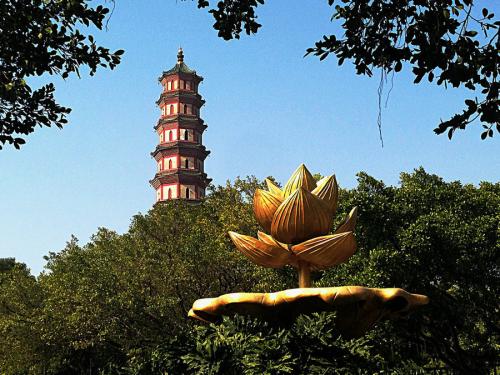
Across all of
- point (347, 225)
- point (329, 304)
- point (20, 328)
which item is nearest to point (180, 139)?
point (20, 328)

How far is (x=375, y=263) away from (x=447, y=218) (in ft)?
8.06

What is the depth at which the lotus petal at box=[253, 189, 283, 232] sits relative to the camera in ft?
38.9

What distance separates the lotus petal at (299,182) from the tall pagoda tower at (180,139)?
34.4 m

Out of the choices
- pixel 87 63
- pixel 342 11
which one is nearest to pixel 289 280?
pixel 87 63

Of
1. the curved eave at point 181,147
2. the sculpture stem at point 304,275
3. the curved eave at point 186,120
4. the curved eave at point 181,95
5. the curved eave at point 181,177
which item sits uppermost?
the curved eave at point 181,95

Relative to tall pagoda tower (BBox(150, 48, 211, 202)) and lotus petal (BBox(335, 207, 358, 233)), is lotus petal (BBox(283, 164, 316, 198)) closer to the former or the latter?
lotus petal (BBox(335, 207, 358, 233))

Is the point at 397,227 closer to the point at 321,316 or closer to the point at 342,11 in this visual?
the point at 321,316

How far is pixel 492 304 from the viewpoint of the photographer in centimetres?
1944

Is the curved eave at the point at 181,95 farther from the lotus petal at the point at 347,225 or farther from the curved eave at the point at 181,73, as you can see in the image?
the lotus petal at the point at 347,225

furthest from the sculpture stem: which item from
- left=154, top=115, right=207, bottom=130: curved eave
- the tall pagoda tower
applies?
left=154, top=115, right=207, bottom=130: curved eave

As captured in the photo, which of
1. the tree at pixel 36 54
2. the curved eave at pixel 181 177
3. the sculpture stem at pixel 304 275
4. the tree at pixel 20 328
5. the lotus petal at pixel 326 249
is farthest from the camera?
the curved eave at pixel 181 177

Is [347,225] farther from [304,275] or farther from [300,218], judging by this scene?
[300,218]

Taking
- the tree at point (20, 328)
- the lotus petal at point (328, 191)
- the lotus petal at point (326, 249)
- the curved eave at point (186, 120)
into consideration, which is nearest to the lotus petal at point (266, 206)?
the lotus petal at point (328, 191)

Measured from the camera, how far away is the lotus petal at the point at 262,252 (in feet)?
37.5
